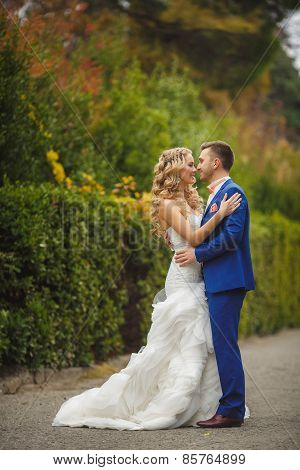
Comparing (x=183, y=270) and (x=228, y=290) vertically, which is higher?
(x=183, y=270)

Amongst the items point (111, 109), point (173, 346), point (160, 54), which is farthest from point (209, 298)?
point (160, 54)

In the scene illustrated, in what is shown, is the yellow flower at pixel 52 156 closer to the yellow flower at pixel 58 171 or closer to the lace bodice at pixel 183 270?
the yellow flower at pixel 58 171

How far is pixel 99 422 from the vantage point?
549 cm

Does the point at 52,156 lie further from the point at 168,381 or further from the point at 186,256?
the point at 168,381

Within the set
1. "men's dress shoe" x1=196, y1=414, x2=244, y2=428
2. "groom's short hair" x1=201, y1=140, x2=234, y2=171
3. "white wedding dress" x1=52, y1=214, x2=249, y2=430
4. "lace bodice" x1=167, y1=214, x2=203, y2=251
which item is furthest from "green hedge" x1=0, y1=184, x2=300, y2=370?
"men's dress shoe" x1=196, y1=414, x2=244, y2=428

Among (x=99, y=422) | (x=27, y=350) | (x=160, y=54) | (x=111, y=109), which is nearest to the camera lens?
(x=99, y=422)

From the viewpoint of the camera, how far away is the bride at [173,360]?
18.0 feet

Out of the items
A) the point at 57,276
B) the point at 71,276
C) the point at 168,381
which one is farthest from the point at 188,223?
the point at 71,276

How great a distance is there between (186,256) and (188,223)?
26cm

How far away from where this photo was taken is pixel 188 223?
573cm

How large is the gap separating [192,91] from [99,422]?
37.6 ft

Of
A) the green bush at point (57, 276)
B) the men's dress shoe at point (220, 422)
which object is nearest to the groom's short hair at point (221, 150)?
the men's dress shoe at point (220, 422)
